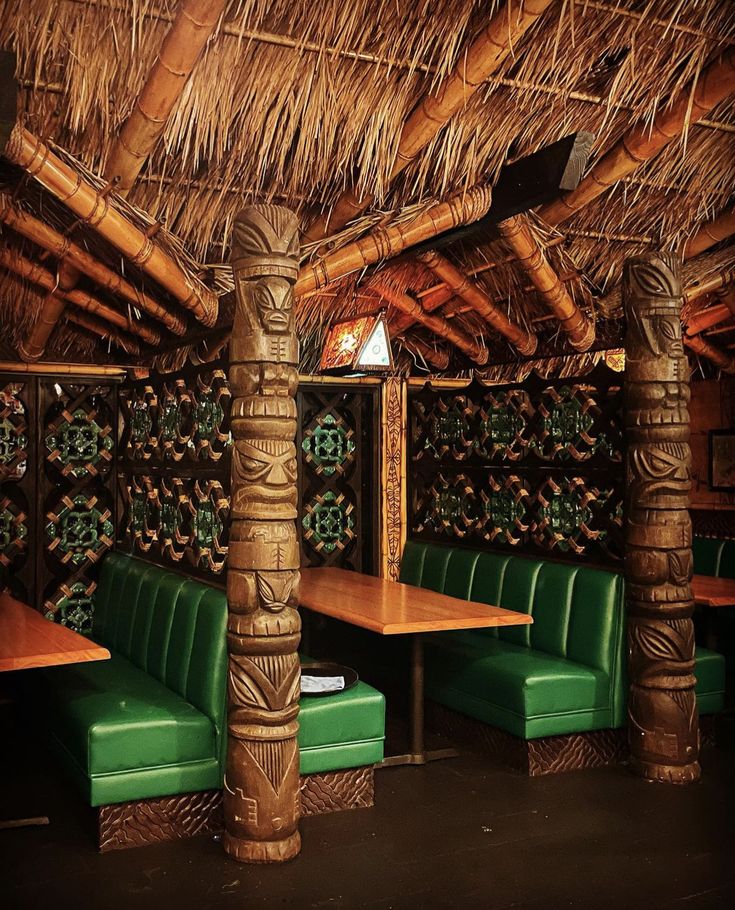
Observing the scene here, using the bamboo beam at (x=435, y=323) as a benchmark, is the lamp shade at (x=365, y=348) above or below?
below

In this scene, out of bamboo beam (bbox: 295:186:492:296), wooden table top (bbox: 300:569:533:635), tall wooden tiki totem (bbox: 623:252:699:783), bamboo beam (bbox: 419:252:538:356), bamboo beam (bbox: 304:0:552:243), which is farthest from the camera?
bamboo beam (bbox: 419:252:538:356)

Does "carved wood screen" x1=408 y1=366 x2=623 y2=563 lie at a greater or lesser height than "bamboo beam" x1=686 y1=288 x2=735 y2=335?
lesser

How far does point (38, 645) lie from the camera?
3.56 m

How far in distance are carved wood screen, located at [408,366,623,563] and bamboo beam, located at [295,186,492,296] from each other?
107 cm

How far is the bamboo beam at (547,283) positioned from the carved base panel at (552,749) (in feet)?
7.11

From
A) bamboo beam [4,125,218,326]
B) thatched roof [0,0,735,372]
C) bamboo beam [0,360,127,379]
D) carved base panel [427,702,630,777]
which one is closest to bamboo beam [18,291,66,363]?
bamboo beam [0,360,127,379]

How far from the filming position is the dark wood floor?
120 inches

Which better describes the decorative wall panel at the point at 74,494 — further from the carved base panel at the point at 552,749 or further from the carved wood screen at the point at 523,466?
the carved base panel at the point at 552,749

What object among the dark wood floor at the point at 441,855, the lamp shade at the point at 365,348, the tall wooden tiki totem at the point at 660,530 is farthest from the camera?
the lamp shade at the point at 365,348

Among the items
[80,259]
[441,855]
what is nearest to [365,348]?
[80,259]

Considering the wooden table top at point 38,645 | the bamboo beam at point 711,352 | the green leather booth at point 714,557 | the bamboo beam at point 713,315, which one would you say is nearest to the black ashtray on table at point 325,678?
the wooden table top at point 38,645

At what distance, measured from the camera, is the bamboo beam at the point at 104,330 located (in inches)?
216

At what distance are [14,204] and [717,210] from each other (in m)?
3.71

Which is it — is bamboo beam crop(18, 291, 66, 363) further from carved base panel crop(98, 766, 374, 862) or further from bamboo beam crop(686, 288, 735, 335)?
bamboo beam crop(686, 288, 735, 335)
